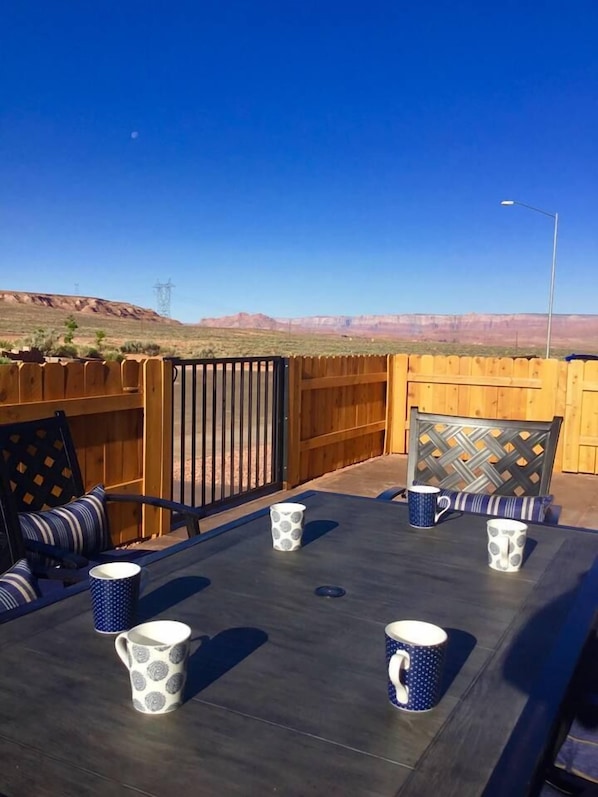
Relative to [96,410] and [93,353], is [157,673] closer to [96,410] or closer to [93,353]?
[96,410]

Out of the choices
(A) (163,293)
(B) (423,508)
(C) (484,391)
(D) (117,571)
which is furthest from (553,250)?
(A) (163,293)

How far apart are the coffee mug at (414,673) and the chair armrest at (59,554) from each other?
1.43m

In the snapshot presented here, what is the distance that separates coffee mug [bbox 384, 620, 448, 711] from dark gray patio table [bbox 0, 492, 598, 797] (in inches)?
1.0

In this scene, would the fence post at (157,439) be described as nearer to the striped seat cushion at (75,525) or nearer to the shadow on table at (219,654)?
the striped seat cushion at (75,525)

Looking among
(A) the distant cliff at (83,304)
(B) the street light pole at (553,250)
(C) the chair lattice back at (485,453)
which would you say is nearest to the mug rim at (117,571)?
(C) the chair lattice back at (485,453)

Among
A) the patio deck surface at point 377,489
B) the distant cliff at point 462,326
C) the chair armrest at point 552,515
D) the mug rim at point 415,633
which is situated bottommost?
the patio deck surface at point 377,489

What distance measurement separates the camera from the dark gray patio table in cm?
107

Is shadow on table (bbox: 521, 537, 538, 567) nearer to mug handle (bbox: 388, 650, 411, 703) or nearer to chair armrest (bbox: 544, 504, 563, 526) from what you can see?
chair armrest (bbox: 544, 504, 563, 526)

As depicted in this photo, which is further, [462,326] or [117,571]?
[462,326]

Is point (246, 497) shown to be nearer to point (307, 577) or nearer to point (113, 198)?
point (307, 577)

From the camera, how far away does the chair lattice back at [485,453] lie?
3721 mm

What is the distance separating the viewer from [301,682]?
1363 millimetres

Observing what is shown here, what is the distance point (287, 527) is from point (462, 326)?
99.6 m

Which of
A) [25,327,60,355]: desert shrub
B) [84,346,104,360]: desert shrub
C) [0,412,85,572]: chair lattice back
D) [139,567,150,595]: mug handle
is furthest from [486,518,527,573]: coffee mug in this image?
[25,327,60,355]: desert shrub
